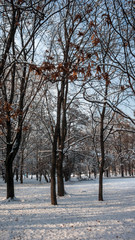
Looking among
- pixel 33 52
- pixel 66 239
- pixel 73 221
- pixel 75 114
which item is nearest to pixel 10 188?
pixel 73 221

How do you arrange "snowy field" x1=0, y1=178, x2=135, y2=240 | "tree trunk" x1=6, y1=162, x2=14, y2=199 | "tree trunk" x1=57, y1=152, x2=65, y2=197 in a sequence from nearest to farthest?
1. "snowy field" x1=0, y1=178, x2=135, y2=240
2. "tree trunk" x1=6, y1=162, x2=14, y2=199
3. "tree trunk" x1=57, y1=152, x2=65, y2=197

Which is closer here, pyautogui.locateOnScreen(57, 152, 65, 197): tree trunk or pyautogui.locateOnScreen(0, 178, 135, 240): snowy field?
pyautogui.locateOnScreen(0, 178, 135, 240): snowy field

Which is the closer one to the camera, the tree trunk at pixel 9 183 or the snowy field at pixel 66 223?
the snowy field at pixel 66 223

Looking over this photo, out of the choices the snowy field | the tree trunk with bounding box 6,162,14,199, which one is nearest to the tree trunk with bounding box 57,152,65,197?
the tree trunk with bounding box 6,162,14,199

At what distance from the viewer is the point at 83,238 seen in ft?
16.9

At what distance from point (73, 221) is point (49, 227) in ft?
3.49

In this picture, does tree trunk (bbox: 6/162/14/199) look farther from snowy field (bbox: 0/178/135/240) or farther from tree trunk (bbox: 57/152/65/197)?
tree trunk (bbox: 57/152/65/197)

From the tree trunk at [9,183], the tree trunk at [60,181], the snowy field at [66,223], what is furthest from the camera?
the tree trunk at [60,181]

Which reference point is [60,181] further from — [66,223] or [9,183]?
[66,223]

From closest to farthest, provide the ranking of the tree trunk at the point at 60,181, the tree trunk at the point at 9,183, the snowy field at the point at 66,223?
the snowy field at the point at 66,223, the tree trunk at the point at 9,183, the tree trunk at the point at 60,181

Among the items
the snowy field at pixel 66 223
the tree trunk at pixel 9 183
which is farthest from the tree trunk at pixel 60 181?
the snowy field at pixel 66 223

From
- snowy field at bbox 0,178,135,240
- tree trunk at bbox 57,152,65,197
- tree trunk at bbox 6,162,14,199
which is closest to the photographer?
snowy field at bbox 0,178,135,240

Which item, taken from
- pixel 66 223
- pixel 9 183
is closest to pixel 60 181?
pixel 9 183

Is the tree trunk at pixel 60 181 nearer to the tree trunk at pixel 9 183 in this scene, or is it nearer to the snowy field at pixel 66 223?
the tree trunk at pixel 9 183
